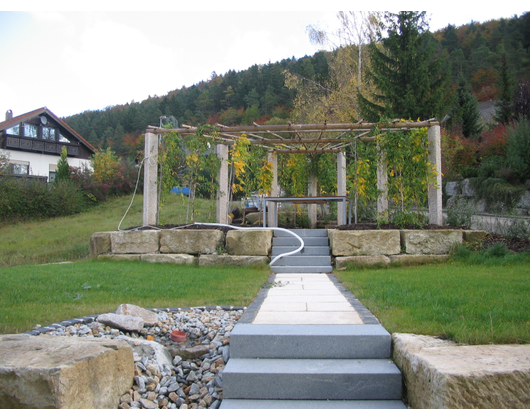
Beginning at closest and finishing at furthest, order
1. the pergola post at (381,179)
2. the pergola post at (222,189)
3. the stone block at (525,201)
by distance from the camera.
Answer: the pergola post at (381,179) → the pergola post at (222,189) → the stone block at (525,201)

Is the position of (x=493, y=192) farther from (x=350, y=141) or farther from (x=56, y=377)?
(x=56, y=377)

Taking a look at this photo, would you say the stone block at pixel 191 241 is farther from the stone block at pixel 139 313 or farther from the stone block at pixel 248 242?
the stone block at pixel 139 313

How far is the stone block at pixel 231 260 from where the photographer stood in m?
6.52

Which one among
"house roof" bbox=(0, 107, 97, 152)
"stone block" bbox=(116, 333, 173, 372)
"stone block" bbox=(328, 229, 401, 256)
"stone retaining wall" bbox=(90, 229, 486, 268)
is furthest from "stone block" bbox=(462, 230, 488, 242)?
"house roof" bbox=(0, 107, 97, 152)

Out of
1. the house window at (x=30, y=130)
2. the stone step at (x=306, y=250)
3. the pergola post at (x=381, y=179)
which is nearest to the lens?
the stone step at (x=306, y=250)

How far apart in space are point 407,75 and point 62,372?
15167 millimetres

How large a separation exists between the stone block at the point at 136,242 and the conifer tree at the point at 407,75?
9.96 meters

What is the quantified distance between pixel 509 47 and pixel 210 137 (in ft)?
103

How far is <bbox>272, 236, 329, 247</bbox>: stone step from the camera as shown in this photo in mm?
7148

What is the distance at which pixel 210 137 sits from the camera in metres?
7.66

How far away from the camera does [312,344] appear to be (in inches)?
102

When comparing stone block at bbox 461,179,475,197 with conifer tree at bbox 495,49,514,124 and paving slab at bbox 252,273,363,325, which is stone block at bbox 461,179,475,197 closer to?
conifer tree at bbox 495,49,514,124

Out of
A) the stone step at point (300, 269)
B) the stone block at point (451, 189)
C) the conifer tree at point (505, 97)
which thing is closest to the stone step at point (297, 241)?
the stone step at point (300, 269)
